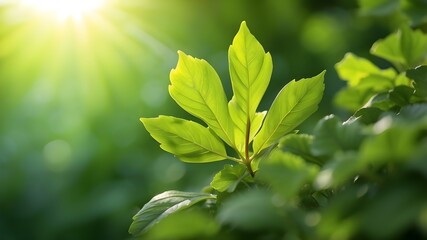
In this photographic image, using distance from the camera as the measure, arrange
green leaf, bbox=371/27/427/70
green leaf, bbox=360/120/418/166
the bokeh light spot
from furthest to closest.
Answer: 1. the bokeh light spot
2. green leaf, bbox=371/27/427/70
3. green leaf, bbox=360/120/418/166

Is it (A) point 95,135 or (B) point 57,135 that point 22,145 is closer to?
(B) point 57,135

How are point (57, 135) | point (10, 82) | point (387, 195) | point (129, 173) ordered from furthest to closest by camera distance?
point (10, 82)
point (57, 135)
point (129, 173)
point (387, 195)

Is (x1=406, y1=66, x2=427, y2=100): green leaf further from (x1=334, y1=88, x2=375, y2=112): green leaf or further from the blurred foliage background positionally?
the blurred foliage background

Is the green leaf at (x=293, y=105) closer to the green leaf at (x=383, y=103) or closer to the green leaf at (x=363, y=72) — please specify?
the green leaf at (x=383, y=103)

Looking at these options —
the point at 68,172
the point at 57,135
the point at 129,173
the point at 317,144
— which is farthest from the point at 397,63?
the point at 57,135

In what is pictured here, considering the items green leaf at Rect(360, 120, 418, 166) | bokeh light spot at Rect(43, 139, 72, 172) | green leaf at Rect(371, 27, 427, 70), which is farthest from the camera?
bokeh light spot at Rect(43, 139, 72, 172)

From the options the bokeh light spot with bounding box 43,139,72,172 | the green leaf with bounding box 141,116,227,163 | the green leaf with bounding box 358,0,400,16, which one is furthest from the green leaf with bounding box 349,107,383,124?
the bokeh light spot with bounding box 43,139,72,172

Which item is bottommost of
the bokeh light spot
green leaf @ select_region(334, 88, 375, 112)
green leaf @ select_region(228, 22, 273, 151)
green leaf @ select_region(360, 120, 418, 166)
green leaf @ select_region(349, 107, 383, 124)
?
green leaf @ select_region(360, 120, 418, 166)

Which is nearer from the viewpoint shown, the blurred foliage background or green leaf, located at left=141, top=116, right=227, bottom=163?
green leaf, located at left=141, top=116, right=227, bottom=163
